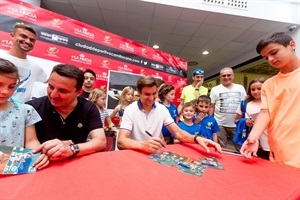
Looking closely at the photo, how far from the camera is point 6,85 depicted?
2.97ft

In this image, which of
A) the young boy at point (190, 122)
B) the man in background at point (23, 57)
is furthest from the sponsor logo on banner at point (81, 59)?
the young boy at point (190, 122)

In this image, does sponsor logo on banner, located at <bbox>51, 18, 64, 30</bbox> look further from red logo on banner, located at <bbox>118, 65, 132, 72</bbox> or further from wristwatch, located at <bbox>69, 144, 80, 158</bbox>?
wristwatch, located at <bbox>69, 144, 80, 158</bbox>

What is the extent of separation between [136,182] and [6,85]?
759 mm

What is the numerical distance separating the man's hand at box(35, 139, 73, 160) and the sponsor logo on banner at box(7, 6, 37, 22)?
245 centimetres

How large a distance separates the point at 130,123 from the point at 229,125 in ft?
6.05

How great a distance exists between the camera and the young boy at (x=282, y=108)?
41.8 inches

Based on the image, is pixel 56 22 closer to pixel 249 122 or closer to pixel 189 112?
pixel 189 112

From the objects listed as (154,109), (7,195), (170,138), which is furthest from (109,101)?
(7,195)

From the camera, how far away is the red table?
57 centimetres

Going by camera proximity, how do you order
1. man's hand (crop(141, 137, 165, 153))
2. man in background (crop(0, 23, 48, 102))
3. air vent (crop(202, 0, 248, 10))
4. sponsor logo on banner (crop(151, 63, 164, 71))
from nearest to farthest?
man's hand (crop(141, 137, 165, 153))
man in background (crop(0, 23, 48, 102))
air vent (crop(202, 0, 248, 10))
sponsor logo on banner (crop(151, 63, 164, 71))

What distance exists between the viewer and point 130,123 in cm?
149

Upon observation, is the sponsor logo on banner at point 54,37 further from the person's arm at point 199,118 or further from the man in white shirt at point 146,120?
the person's arm at point 199,118

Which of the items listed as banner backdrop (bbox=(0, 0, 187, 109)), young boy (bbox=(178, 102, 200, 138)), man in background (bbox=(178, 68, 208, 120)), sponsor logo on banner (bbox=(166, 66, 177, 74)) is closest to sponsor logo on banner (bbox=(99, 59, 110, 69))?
banner backdrop (bbox=(0, 0, 187, 109))

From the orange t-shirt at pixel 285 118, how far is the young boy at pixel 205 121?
3.67 ft
